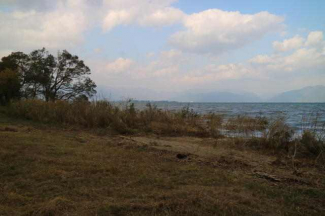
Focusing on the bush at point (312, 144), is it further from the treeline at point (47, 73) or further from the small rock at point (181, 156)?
the treeline at point (47, 73)

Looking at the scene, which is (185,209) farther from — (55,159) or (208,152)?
(208,152)

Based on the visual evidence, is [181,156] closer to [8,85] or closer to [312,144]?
[312,144]

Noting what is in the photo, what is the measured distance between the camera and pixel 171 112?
11.0m

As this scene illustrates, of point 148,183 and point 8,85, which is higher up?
point 8,85

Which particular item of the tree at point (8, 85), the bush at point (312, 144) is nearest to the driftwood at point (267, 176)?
the bush at point (312, 144)

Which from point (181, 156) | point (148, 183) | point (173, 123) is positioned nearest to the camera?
point (148, 183)

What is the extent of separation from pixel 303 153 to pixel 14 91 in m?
21.6

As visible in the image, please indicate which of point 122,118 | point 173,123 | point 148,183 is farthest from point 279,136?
point 122,118

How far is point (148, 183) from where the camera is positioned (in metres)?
3.66

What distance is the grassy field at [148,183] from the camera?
111 inches

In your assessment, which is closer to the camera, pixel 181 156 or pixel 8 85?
pixel 181 156

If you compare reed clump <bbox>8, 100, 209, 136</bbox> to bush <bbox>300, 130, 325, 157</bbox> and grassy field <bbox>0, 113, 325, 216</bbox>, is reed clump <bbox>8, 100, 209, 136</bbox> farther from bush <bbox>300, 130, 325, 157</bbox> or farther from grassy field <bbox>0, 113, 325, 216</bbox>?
grassy field <bbox>0, 113, 325, 216</bbox>

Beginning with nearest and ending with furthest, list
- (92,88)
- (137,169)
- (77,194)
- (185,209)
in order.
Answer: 1. (185,209)
2. (77,194)
3. (137,169)
4. (92,88)

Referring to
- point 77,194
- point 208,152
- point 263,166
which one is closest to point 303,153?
point 263,166
